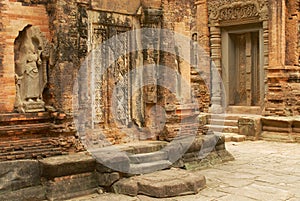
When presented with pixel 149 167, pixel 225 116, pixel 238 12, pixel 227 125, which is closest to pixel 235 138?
pixel 227 125

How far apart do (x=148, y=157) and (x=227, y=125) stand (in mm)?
6367

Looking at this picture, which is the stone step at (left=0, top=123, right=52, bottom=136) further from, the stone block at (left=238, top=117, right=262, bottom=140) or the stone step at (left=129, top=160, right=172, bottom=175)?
the stone block at (left=238, top=117, right=262, bottom=140)

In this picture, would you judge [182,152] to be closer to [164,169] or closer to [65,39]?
[164,169]

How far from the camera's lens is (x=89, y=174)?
5.81 meters

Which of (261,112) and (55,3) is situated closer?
(55,3)

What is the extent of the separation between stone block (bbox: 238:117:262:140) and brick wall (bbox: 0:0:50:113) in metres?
7.31

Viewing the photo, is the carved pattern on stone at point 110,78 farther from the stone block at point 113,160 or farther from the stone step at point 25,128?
the stone step at point 25,128

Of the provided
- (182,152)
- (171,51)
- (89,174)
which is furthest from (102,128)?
(171,51)

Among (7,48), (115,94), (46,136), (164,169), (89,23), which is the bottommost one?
(164,169)

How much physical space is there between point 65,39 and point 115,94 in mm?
1399

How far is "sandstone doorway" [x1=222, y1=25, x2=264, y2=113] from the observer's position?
1282cm

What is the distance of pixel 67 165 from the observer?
18.0 ft

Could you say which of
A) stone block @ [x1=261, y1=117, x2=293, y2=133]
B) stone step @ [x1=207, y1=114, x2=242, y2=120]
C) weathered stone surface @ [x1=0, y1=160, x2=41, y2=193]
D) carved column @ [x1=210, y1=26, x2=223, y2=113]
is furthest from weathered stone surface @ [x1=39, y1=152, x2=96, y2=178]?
carved column @ [x1=210, y1=26, x2=223, y2=113]

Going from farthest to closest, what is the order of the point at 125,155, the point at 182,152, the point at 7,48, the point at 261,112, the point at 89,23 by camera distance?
the point at 261,112, the point at 182,152, the point at 89,23, the point at 125,155, the point at 7,48
